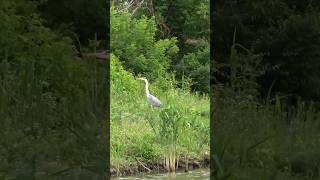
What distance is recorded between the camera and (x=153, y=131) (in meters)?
7.55

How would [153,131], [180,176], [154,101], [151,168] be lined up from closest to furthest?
[180,176] → [151,168] → [153,131] → [154,101]

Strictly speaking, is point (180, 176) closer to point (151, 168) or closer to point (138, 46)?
point (151, 168)

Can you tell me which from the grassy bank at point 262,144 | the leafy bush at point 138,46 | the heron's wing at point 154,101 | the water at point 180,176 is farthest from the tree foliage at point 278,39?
the grassy bank at point 262,144

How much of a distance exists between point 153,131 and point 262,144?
340 centimetres

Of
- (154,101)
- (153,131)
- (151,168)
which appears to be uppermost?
(154,101)

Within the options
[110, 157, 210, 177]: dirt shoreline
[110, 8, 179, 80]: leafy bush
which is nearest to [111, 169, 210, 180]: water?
[110, 157, 210, 177]: dirt shoreline

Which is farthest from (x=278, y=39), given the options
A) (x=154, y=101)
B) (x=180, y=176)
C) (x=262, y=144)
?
(x=262, y=144)

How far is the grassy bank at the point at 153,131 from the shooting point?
22.9 ft

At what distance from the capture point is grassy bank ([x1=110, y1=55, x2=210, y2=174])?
6.99 meters

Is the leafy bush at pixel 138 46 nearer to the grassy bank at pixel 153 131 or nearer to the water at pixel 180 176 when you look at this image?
the grassy bank at pixel 153 131

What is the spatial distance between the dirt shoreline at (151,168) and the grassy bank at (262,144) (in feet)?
5.45

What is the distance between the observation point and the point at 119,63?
38.8 ft

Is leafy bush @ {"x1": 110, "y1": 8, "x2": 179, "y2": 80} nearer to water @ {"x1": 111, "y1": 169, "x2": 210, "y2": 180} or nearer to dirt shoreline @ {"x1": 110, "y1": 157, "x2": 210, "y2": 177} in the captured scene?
dirt shoreline @ {"x1": 110, "y1": 157, "x2": 210, "y2": 177}

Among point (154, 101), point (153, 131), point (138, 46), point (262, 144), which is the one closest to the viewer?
point (262, 144)
